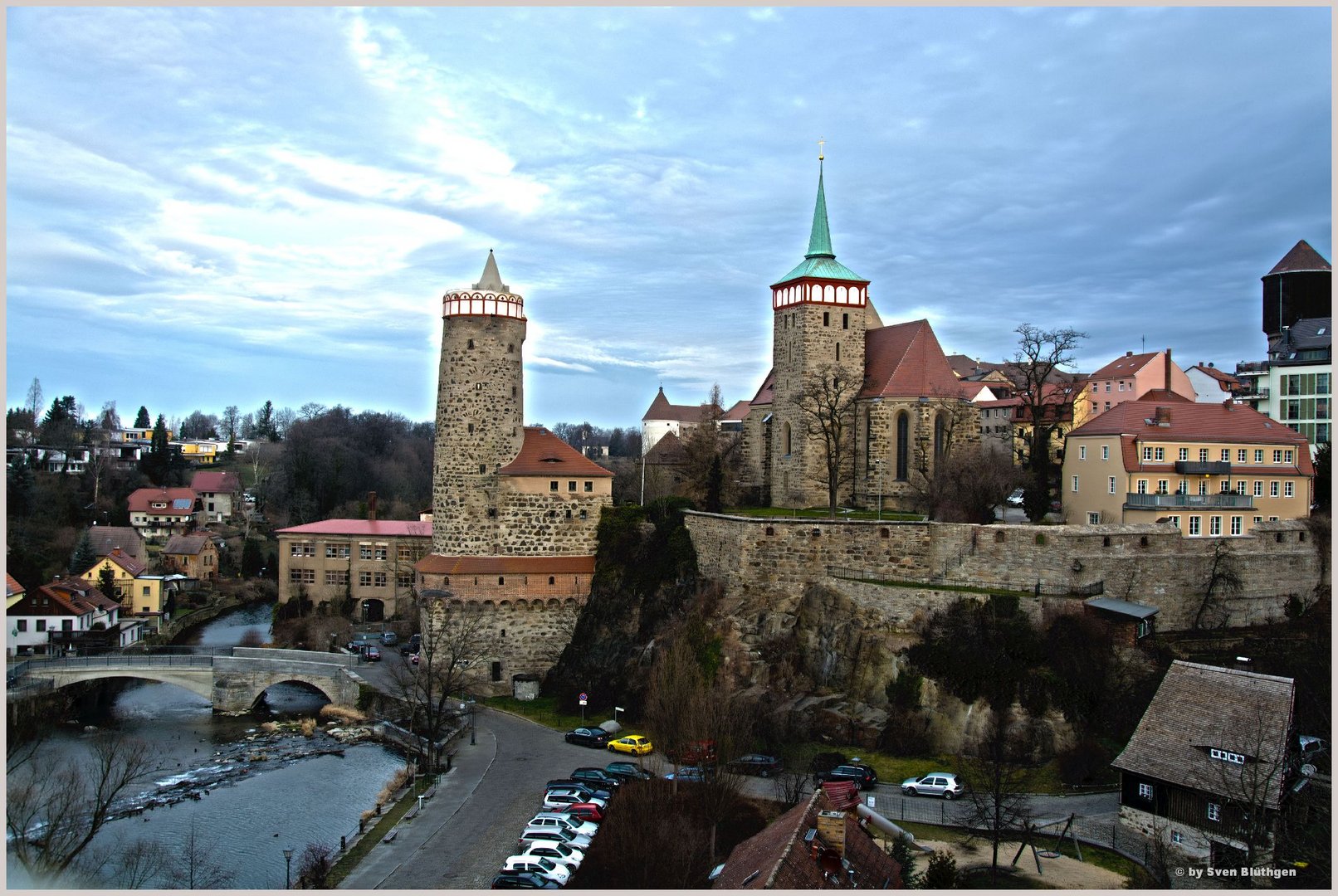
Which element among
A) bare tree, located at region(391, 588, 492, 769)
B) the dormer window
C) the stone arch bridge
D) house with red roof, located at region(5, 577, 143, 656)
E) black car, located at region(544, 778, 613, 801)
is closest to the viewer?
the dormer window

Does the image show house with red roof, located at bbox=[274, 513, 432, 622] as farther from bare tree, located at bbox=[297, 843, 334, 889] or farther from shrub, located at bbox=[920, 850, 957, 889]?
shrub, located at bbox=[920, 850, 957, 889]

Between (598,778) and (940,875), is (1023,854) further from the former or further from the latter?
(598,778)

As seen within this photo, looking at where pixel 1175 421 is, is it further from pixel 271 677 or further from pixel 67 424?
pixel 67 424

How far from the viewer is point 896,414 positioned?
42438 mm

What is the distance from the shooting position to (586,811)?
2594 centimetres

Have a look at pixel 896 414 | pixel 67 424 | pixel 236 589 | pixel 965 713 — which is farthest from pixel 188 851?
pixel 67 424

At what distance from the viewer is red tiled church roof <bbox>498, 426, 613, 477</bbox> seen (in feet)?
140

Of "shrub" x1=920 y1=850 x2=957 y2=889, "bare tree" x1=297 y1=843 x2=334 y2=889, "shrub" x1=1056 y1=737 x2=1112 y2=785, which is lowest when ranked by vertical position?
"bare tree" x1=297 y1=843 x2=334 y2=889

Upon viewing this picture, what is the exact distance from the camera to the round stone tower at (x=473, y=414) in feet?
139

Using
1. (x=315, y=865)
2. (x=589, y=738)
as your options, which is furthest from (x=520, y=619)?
(x=315, y=865)

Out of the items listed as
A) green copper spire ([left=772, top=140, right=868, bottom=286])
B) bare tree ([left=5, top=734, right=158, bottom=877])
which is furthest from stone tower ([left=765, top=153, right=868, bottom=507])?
bare tree ([left=5, top=734, right=158, bottom=877])

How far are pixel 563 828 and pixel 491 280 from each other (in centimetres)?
2515

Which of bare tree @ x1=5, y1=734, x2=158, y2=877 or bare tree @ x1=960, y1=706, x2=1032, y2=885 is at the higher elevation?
bare tree @ x1=960, y1=706, x2=1032, y2=885

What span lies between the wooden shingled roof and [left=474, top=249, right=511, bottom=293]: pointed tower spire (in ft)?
96.0
